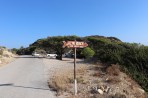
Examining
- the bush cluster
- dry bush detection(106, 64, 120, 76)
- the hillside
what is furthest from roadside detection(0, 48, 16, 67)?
dry bush detection(106, 64, 120, 76)

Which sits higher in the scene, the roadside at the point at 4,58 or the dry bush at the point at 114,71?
the roadside at the point at 4,58

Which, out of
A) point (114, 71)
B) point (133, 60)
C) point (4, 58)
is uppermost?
point (4, 58)

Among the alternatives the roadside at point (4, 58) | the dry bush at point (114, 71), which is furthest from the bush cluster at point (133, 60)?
the roadside at point (4, 58)

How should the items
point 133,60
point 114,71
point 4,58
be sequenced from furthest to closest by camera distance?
point 4,58 → point 133,60 → point 114,71

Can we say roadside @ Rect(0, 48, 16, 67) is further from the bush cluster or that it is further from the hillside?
the bush cluster

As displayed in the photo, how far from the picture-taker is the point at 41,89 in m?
13.7

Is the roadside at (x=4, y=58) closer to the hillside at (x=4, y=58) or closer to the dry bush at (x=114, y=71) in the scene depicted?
the hillside at (x=4, y=58)

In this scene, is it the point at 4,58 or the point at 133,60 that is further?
the point at 4,58

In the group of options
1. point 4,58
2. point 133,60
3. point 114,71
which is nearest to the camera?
point 114,71

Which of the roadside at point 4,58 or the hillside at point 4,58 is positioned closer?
the roadside at point 4,58

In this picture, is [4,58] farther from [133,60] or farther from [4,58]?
[133,60]

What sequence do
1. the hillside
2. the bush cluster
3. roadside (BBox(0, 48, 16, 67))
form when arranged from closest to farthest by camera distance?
the bush cluster
roadside (BBox(0, 48, 16, 67))
the hillside

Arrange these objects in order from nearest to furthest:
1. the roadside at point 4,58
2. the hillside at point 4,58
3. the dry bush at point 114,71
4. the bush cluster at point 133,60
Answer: the dry bush at point 114,71 → the bush cluster at point 133,60 → the roadside at point 4,58 → the hillside at point 4,58

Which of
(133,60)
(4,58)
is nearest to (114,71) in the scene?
(133,60)
